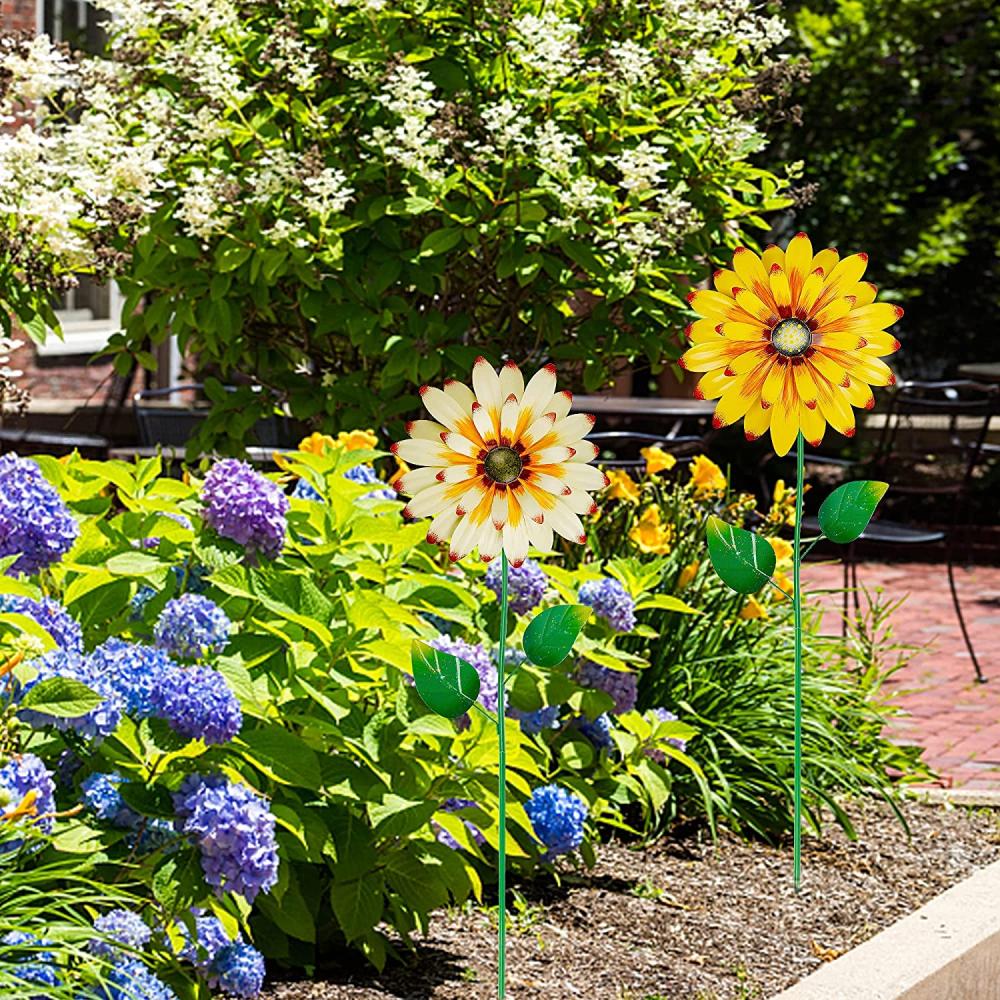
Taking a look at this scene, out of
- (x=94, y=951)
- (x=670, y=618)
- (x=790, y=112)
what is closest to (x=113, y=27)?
(x=790, y=112)

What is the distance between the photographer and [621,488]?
487 centimetres

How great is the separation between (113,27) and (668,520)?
7.63 feet

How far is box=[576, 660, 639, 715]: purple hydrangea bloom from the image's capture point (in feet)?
13.5

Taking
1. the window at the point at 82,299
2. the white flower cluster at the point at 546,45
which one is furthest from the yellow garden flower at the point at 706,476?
the window at the point at 82,299

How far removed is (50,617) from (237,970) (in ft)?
2.16

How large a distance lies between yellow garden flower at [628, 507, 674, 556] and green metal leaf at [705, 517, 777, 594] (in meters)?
1.33

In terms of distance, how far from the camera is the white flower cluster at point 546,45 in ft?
16.4

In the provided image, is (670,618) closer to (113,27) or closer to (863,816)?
(863,816)

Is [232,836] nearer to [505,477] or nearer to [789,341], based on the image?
[505,477]

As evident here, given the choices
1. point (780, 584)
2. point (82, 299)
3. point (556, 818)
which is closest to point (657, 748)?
point (556, 818)

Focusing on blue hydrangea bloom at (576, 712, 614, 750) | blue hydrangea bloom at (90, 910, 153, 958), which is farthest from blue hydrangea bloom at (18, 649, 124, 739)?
blue hydrangea bloom at (576, 712, 614, 750)

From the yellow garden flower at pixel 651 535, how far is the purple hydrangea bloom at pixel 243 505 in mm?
1558

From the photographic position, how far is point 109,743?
3.02 meters

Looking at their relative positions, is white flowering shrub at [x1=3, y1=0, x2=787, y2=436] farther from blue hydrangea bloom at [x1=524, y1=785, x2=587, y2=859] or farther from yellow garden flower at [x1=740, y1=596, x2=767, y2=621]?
blue hydrangea bloom at [x1=524, y1=785, x2=587, y2=859]
